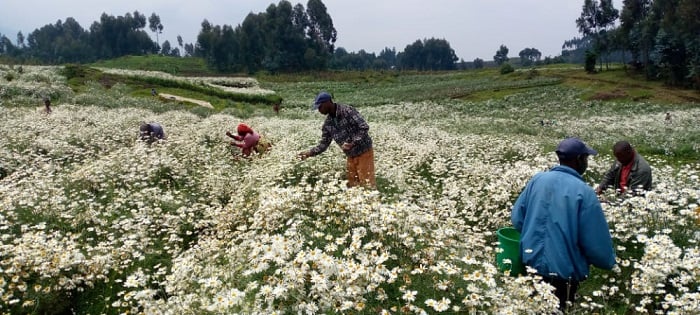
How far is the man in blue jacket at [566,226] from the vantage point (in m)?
4.00

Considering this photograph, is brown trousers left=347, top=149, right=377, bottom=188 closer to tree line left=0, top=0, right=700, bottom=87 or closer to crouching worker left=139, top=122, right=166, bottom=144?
crouching worker left=139, top=122, right=166, bottom=144

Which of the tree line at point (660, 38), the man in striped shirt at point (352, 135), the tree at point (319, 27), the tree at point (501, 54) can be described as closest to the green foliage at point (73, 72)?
the man in striped shirt at point (352, 135)

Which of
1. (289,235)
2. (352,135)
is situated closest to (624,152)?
(352,135)

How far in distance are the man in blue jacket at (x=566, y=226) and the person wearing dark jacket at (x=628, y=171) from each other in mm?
2942

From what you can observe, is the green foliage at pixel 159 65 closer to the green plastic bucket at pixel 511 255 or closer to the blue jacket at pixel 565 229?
the green plastic bucket at pixel 511 255

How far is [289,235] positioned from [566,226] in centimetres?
261

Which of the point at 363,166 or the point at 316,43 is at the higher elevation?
the point at 316,43

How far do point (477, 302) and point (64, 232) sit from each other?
5.85 meters

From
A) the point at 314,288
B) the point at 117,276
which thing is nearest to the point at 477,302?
the point at 314,288

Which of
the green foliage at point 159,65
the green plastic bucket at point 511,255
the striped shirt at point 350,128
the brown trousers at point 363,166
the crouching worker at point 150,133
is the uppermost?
the green foliage at point 159,65

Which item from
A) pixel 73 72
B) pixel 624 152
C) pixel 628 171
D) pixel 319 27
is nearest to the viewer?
pixel 624 152

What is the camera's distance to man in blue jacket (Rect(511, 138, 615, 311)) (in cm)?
400

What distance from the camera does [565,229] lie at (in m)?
4.04

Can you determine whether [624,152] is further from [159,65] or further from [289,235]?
[159,65]
